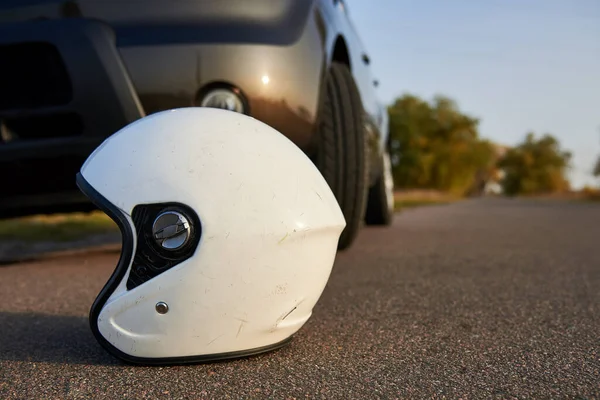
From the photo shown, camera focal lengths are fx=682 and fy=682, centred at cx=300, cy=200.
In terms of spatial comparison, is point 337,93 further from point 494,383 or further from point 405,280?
point 494,383

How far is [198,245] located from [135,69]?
1438 mm

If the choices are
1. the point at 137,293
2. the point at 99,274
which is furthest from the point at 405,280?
the point at 137,293

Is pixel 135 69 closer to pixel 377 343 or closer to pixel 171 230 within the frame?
pixel 171 230

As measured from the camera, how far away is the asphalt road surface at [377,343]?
157 centimetres

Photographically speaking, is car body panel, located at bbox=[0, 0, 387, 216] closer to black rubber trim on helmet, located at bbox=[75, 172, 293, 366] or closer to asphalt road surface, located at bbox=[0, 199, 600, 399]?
asphalt road surface, located at bbox=[0, 199, 600, 399]

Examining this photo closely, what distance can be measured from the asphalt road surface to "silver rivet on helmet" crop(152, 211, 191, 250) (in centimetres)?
33

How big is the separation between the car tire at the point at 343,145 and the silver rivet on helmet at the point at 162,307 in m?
1.66

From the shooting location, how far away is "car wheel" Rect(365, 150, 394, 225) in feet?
21.6

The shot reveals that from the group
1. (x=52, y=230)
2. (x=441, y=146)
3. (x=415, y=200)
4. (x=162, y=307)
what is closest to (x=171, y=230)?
(x=162, y=307)

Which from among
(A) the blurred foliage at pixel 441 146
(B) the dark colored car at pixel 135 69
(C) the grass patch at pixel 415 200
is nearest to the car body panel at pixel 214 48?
(B) the dark colored car at pixel 135 69

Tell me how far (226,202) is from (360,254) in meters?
2.68

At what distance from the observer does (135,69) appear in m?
2.92

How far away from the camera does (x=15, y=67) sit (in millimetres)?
3094

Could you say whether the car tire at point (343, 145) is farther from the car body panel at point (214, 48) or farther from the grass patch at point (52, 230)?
the grass patch at point (52, 230)
